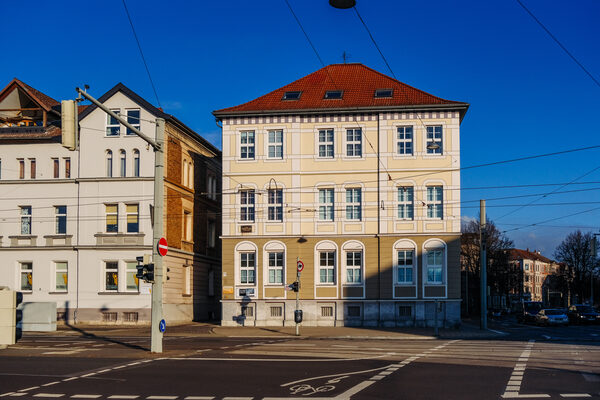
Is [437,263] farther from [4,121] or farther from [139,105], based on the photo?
[4,121]

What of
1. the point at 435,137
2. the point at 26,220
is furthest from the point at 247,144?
the point at 26,220

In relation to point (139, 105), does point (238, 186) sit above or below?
below

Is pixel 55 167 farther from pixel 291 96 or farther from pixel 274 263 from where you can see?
pixel 291 96

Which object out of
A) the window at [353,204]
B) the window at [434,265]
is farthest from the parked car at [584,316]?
the window at [353,204]

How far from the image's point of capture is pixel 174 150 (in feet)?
146

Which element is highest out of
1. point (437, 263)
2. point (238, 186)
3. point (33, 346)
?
point (238, 186)

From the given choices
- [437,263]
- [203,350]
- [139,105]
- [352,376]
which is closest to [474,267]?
[437,263]

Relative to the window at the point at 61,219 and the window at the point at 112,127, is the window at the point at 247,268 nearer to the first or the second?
the window at the point at 112,127

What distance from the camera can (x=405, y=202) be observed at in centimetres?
4019

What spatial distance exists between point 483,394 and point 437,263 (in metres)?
27.3

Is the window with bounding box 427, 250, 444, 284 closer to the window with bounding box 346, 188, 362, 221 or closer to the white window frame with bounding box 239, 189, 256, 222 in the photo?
the window with bounding box 346, 188, 362, 221

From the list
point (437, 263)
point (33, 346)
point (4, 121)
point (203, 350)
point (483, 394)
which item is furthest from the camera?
point (4, 121)

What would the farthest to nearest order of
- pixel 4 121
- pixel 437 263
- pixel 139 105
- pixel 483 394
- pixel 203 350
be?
pixel 4 121 < pixel 139 105 < pixel 437 263 < pixel 203 350 < pixel 483 394

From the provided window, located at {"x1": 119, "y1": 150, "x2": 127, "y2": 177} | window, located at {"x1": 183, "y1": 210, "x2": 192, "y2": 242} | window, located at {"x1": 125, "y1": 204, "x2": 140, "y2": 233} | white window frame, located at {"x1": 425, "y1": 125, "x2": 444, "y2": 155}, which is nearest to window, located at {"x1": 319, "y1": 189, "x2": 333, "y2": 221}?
white window frame, located at {"x1": 425, "y1": 125, "x2": 444, "y2": 155}
